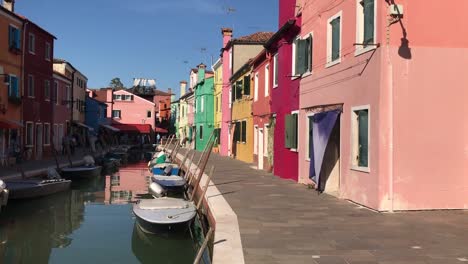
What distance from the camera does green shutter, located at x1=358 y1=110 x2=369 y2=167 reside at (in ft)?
36.6

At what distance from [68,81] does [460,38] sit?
31.7 meters

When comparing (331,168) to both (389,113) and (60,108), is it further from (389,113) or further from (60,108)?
(60,108)

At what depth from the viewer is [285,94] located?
736 inches

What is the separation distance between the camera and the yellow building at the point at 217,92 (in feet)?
129

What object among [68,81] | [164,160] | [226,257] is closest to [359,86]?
[226,257]

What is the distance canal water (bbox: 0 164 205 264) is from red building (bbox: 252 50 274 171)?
20.7ft

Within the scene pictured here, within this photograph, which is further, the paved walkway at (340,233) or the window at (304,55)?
the window at (304,55)

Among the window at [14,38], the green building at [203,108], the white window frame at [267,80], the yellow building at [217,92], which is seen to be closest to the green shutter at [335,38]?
the white window frame at [267,80]

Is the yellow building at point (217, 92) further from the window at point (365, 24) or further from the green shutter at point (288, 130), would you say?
the window at point (365, 24)

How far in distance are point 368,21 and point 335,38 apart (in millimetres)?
2184

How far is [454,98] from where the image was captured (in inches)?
418

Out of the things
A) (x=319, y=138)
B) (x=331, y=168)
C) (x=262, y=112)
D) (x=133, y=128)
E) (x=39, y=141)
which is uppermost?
(x=133, y=128)

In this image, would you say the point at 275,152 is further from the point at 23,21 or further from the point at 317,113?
the point at 23,21

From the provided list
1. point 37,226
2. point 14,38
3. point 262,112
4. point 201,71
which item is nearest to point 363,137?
point 37,226
